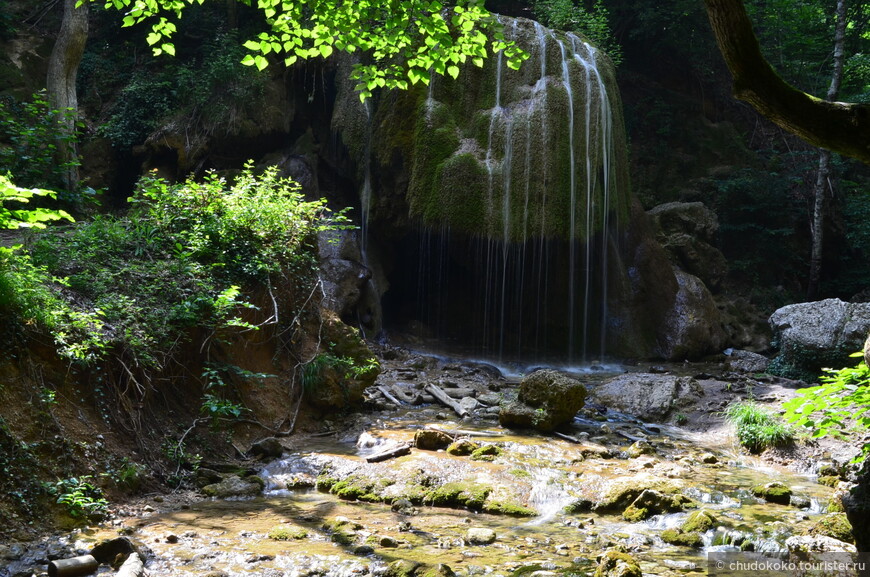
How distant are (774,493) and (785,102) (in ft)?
14.0

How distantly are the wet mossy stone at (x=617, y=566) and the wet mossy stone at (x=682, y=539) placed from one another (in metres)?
0.79

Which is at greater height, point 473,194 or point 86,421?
point 473,194

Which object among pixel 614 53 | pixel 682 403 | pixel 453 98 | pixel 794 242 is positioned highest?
pixel 614 53

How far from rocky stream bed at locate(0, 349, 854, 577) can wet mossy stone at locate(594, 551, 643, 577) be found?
1cm

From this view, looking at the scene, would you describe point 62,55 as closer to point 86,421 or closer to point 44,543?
point 86,421

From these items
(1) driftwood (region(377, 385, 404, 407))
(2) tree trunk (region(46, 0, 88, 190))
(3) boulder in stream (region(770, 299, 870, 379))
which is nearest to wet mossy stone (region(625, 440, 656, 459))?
(1) driftwood (region(377, 385, 404, 407))

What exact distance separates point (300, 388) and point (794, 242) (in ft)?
51.2

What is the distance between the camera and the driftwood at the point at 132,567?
3954mm

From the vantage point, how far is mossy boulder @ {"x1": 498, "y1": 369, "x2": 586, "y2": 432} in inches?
332

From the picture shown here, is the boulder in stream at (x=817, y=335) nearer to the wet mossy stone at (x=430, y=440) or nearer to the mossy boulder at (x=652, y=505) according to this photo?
the mossy boulder at (x=652, y=505)

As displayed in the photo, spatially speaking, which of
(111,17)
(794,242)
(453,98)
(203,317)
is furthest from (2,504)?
(794,242)

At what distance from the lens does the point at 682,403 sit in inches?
400

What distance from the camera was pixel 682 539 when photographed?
504 cm

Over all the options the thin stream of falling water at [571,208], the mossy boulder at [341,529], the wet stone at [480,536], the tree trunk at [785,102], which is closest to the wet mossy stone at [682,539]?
the wet stone at [480,536]
